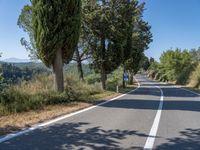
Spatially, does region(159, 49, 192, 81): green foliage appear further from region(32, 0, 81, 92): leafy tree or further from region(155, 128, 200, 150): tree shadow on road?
region(155, 128, 200, 150): tree shadow on road

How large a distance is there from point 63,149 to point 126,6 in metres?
27.5

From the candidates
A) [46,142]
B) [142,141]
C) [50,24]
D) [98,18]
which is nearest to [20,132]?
[46,142]

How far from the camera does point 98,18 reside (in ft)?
102

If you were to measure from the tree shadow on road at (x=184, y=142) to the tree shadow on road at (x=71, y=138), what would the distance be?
2.83 feet

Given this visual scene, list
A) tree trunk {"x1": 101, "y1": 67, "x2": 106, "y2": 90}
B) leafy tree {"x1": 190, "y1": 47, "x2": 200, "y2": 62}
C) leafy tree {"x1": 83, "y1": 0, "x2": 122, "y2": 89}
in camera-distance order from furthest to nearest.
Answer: leafy tree {"x1": 190, "y1": 47, "x2": 200, "y2": 62}, tree trunk {"x1": 101, "y1": 67, "x2": 106, "y2": 90}, leafy tree {"x1": 83, "y1": 0, "x2": 122, "y2": 89}

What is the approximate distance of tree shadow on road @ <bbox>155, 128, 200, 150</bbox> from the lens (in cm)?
713

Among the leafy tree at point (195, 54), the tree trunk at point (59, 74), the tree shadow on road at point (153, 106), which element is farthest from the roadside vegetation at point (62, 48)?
the leafy tree at point (195, 54)

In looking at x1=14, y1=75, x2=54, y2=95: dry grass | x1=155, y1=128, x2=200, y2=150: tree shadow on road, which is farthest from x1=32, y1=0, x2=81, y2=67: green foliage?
x1=155, y1=128, x2=200, y2=150: tree shadow on road

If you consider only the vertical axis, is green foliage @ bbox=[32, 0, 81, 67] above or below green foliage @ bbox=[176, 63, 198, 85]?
above

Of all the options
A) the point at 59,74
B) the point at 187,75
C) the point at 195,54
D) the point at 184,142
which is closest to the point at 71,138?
the point at 184,142

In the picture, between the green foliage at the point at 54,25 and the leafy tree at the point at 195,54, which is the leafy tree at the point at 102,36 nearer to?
the green foliage at the point at 54,25

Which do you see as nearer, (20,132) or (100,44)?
(20,132)

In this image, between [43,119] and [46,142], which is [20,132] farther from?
[43,119]

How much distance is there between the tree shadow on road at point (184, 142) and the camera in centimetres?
713
